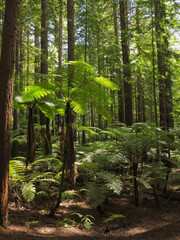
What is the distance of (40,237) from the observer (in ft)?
9.54

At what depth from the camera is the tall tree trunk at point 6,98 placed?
3.12m

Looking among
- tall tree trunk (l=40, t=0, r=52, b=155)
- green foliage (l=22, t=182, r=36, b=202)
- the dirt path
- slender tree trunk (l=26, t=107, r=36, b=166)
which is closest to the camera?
the dirt path

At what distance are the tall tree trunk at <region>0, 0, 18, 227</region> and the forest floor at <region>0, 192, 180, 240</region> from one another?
0.56 metres

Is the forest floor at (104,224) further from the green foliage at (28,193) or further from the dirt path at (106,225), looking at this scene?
the green foliage at (28,193)

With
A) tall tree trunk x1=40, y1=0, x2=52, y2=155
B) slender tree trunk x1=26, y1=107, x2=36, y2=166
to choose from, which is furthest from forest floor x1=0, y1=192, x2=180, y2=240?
tall tree trunk x1=40, y1=0, x2=52, y2=155

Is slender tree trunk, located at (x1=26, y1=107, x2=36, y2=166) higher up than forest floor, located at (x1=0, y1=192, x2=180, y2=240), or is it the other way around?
slender tree trunk, located at (x1=26, y1=107, x2=36, y2=166)

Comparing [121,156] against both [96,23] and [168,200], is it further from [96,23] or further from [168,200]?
[96,23]

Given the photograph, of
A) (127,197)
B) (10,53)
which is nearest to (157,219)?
(127,197)

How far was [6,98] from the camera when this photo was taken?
327 centimetres

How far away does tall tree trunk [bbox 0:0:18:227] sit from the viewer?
10.2 ft

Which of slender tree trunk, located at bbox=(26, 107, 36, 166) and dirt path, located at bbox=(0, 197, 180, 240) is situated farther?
slender tree trunk, located at bbox=(26, 107, 36, 166)

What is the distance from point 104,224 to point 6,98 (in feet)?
11.1

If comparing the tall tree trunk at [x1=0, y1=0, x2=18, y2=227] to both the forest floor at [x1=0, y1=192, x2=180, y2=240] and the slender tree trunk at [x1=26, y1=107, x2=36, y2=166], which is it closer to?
the forest floor at [x1=0, y1=192, x2=180, y2=240]

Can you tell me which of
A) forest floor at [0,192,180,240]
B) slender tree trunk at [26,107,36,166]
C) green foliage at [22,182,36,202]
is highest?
slender tree trunk at [26,107,36,166]
